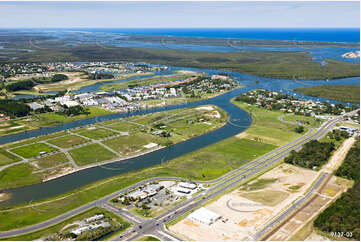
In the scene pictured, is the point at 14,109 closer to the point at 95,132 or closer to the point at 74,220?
the point at 95,132

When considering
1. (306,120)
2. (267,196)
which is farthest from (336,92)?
(267,196)

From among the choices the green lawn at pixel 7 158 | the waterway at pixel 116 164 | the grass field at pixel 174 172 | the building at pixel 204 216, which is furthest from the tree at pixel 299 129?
the green lawn at pixel 7 158

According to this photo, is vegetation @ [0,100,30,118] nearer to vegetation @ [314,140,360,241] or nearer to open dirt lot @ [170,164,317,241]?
open dirt lot @ [170,164,317,241]

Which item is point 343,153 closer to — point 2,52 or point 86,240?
point 86,240

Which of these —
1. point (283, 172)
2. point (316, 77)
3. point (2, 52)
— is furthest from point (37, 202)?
point (2, 52)

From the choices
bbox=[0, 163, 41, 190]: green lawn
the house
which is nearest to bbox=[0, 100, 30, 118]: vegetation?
the house

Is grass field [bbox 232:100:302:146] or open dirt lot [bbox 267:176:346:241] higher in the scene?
grass field [bbox 232:100:302:146]

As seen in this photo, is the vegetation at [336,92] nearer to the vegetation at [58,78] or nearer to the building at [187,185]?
the building at [187,185]
